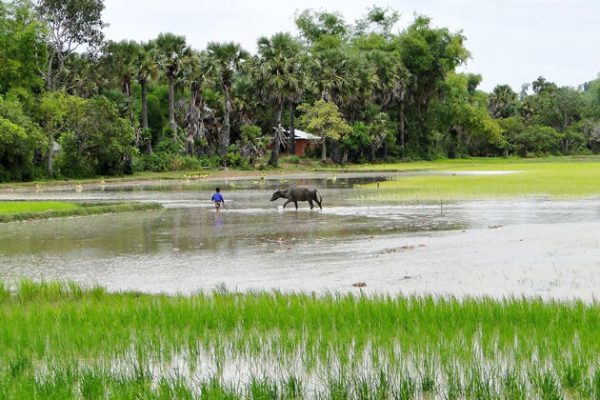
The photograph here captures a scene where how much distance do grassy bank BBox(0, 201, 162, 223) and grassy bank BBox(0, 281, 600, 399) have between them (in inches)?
682

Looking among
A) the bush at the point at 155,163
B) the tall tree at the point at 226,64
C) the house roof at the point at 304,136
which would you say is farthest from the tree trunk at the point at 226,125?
the house roof at the point at 304,136

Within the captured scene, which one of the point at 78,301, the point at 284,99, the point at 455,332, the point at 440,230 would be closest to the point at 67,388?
the point at 455,332

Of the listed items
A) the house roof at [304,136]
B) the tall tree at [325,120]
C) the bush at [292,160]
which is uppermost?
the tall tree at [325,120]

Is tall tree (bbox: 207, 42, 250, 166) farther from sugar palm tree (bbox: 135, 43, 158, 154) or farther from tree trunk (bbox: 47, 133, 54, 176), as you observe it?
tree trunk (bbox: 47, 133, 54, 176)

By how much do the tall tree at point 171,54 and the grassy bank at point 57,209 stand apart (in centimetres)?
3775

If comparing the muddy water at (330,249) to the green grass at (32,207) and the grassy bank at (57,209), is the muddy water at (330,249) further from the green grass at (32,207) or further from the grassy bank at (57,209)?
the green grass at (32,207)

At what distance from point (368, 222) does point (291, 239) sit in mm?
4785

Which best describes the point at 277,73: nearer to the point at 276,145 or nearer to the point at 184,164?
the point at 276,145

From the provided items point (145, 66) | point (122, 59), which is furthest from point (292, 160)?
point (122, 59)

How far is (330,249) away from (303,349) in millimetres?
10233

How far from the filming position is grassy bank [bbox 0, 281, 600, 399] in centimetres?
647

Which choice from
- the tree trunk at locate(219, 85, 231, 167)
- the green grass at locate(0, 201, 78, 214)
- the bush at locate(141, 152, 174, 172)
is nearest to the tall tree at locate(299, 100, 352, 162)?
the tree trunk at locate(219, 85, 231, 167)

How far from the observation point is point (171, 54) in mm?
68562

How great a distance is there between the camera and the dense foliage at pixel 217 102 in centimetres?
5875
